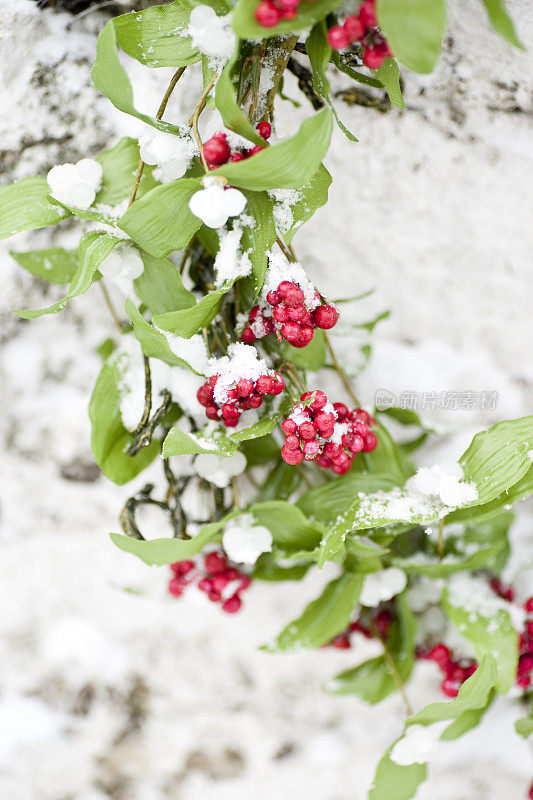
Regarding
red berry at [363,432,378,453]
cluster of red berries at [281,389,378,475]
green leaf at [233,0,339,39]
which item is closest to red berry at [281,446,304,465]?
cluster of red berries at [281,389,378,475]

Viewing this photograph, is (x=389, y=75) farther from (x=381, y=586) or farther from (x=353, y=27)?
(x=381, y=586)

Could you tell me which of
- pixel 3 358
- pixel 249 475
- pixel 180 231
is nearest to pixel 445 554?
pixel 249 475

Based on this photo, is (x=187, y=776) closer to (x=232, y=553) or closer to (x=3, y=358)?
(x=232, y=553)

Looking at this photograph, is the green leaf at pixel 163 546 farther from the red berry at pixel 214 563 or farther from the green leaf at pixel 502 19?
the green leaf at pixel 502 19

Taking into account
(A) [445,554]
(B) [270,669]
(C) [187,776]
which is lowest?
(C) [187,776]

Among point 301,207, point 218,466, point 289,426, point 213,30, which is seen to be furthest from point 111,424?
point 213,30

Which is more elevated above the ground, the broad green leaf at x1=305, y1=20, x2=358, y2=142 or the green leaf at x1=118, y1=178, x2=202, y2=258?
the broad green leaf at x1=305, y1=20, x2=358, y2=142

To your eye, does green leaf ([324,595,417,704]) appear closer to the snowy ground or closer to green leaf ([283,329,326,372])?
the snowy ground
